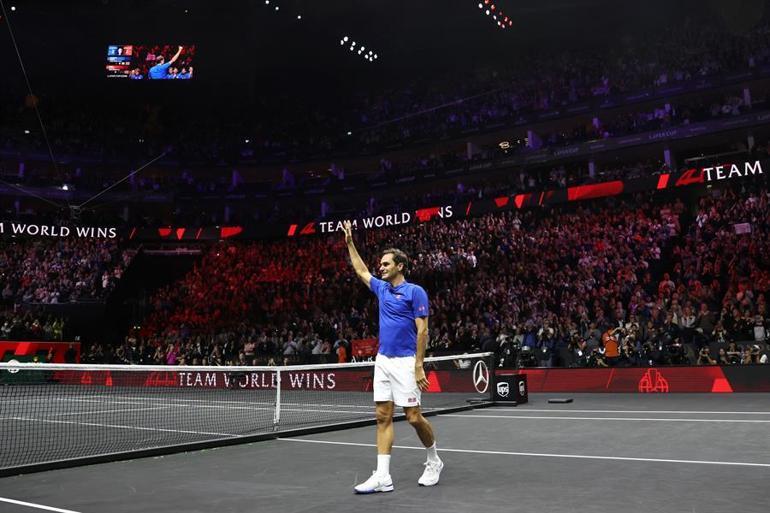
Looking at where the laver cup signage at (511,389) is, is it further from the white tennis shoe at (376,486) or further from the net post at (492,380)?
the white tennis shoe at (376,486)

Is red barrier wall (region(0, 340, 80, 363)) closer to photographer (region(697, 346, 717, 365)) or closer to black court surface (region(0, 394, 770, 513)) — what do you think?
black court surface (region(0, 394, 770, 513))

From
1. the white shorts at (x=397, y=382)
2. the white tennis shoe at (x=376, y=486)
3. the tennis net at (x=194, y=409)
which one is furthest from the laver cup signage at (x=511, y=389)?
the white tennis shoe at (x=376, y=486)

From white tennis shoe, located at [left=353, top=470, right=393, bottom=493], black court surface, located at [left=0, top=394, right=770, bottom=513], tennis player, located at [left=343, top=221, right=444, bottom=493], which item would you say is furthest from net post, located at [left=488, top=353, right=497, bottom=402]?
white tennis shoe, located at [left=353, top=470, right=393, bottom=493]

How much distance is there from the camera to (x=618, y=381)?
1798 cm

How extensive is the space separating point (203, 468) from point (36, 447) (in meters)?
3.25

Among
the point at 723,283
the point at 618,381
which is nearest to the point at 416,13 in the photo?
the point at 723,283

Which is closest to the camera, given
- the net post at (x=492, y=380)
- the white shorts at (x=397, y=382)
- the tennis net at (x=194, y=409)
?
the white shorts at (x=397, y=382)

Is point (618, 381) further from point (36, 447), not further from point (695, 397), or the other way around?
point (36, 447)

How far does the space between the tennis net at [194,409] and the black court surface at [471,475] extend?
2.63ft

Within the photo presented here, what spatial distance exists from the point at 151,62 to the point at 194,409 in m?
39.0

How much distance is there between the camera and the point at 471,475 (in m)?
6.27

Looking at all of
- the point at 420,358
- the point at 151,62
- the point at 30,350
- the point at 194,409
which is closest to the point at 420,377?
the point at 420,358

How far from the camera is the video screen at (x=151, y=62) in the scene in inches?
1838

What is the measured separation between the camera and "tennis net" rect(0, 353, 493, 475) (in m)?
8.52
